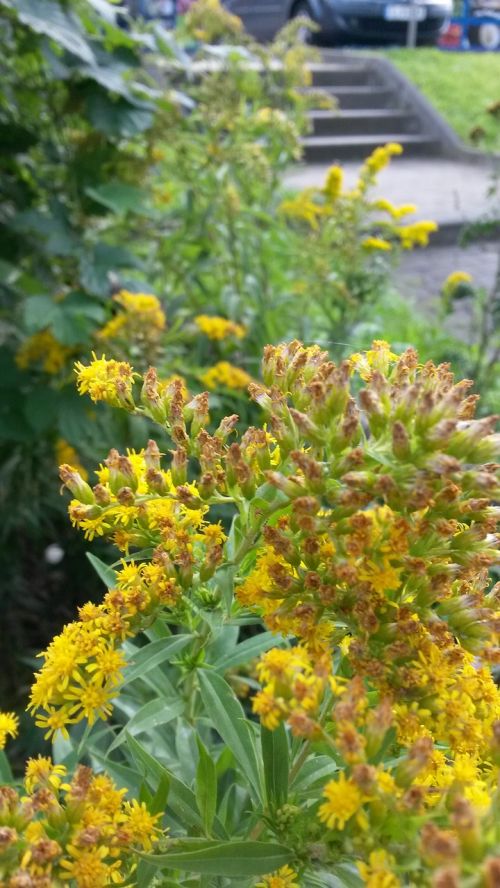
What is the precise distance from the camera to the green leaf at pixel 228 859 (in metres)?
0.76

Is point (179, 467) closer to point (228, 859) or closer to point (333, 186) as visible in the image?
point (228, 859)

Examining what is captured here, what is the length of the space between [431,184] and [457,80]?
122 inches

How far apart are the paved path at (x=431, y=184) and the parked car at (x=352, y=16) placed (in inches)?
155

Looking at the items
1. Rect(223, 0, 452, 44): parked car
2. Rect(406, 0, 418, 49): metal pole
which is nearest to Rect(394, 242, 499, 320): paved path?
Rect(406, 0, 418, 49): metal pole

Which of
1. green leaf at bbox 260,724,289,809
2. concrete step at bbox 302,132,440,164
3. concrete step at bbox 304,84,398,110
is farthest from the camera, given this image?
concrete step at bbox 304,84,398,110

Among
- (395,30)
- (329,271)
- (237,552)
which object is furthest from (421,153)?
(237,552)

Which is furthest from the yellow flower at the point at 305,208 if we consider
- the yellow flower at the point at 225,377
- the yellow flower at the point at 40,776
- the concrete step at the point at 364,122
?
the concrete step at the point at 364,122

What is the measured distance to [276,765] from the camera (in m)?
0.90

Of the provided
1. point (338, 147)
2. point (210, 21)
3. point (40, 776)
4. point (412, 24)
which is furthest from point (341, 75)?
point (40, 776)

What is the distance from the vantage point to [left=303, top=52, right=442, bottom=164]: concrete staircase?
8266 millimetres

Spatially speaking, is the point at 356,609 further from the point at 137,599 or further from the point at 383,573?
the point at 137,599

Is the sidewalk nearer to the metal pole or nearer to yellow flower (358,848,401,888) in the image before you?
the metal pole

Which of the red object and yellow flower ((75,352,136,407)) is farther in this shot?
the red object

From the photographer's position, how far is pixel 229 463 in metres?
0.88
